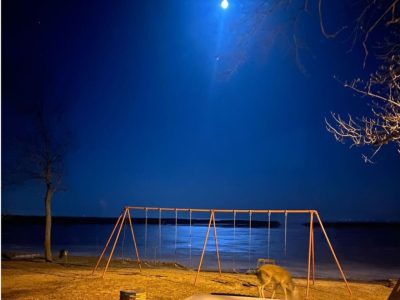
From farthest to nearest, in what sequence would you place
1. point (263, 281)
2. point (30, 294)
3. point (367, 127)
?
1. point (30, 294)
2. point (263, 281)
3. point (367, 127)

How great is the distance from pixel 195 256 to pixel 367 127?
23195 millimetres

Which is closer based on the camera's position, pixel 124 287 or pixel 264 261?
pixel 264 261

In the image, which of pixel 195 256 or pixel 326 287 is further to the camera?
pixel 195 256

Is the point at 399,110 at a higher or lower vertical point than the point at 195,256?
higher

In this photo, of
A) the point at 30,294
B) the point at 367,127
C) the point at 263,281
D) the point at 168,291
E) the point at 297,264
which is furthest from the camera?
the point at 297,264

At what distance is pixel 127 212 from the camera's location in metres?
13.7

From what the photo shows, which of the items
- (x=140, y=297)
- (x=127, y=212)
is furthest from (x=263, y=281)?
(x=127, y=212)

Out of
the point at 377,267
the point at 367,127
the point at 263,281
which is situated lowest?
the point at 377,267

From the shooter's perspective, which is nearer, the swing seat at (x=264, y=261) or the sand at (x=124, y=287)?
the swing seat at (x=264, y=261)

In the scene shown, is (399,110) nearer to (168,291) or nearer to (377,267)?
(168,291)

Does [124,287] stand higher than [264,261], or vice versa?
[264,261]

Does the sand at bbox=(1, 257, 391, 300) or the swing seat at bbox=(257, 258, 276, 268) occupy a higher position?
the swing seat at bbox=(257, 258, 276, 268)

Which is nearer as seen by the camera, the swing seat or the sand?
the swing seat

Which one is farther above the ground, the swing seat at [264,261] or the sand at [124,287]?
the swing seat at [264,261]
